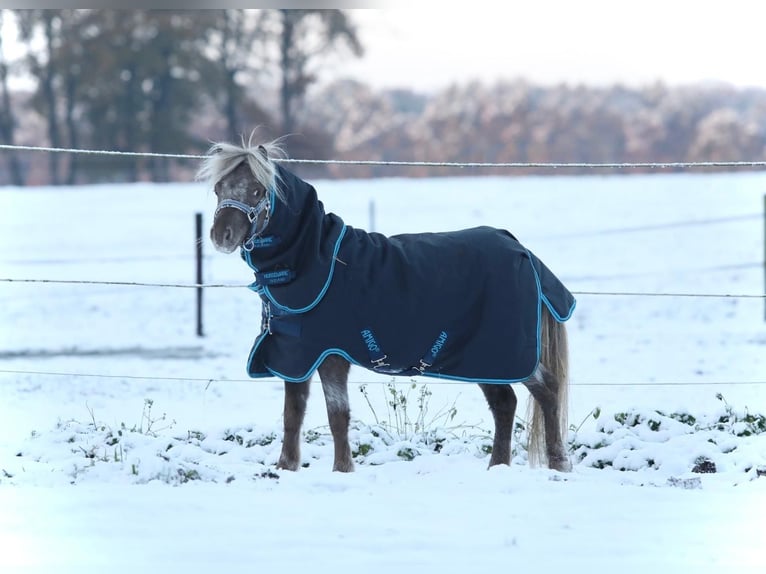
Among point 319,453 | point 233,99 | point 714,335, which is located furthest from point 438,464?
point 233,99

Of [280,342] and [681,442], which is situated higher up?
[280,342]

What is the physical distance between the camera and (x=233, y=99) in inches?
1201

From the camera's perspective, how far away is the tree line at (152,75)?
96.3 ft

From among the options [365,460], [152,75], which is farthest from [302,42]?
[365,460]

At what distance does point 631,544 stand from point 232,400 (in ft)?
13.8

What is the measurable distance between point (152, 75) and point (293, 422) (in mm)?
27955

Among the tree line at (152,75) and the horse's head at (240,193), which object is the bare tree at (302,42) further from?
the horse's head at (240,193)

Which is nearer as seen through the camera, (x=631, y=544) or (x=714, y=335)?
(x=631, y=544)

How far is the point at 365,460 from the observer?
4918 mm

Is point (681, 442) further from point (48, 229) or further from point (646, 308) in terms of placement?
point (48, 229)

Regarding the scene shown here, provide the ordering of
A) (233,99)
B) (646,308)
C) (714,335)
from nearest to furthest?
(714,335)
(646,308)
(233,99)

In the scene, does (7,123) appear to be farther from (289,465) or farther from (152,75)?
(289,465)

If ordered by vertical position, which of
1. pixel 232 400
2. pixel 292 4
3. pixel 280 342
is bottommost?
pixel 232 400

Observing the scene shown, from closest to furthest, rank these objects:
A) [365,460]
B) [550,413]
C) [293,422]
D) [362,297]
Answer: [362,297] < [293,422] < [550,413] < [365,460]
